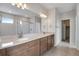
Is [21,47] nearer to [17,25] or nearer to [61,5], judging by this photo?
[17,25]

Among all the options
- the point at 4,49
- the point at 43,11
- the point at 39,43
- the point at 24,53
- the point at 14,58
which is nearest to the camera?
the point at 4,49

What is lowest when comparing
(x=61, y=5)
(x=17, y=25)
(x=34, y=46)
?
(x=34, y=46)

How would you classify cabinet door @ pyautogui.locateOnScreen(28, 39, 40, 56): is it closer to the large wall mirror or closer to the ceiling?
the large wall mirror

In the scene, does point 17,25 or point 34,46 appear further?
point 34,46

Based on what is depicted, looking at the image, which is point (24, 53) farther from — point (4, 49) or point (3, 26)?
point (3, 26)

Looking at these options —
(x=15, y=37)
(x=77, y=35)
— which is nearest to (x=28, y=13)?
(x=15, y=37)

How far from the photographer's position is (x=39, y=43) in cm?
291

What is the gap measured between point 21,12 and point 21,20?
6.9 inches

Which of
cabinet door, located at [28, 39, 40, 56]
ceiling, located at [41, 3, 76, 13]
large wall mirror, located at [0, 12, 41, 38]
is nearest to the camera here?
large wall mirror, located at [0, 12, 41, 38]

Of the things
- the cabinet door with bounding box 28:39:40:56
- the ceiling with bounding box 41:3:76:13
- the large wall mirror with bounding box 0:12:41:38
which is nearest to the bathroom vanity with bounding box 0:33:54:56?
the cabinet door with bounding box 28:39:40:56

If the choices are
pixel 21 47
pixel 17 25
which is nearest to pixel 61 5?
pixel 17 25

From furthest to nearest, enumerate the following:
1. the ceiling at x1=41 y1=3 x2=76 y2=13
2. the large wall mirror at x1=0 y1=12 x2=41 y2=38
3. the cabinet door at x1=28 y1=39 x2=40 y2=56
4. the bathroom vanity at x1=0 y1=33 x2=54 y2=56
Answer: the cabinet door at x1=28 y1=39 x2=40 y2=56 < the ceiling at x1=41 y1=3 x2=76 y2=13 < the large wall mirror at x1=0 y1=12 x2=41 y2=38 < the bathroom vanity at x1=0 y1=33 x2=54 y2=56

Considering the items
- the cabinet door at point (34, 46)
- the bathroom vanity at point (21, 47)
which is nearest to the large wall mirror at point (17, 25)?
the bathroom vanity at point (21, 47)

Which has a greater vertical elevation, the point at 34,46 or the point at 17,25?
the point at 17,25
